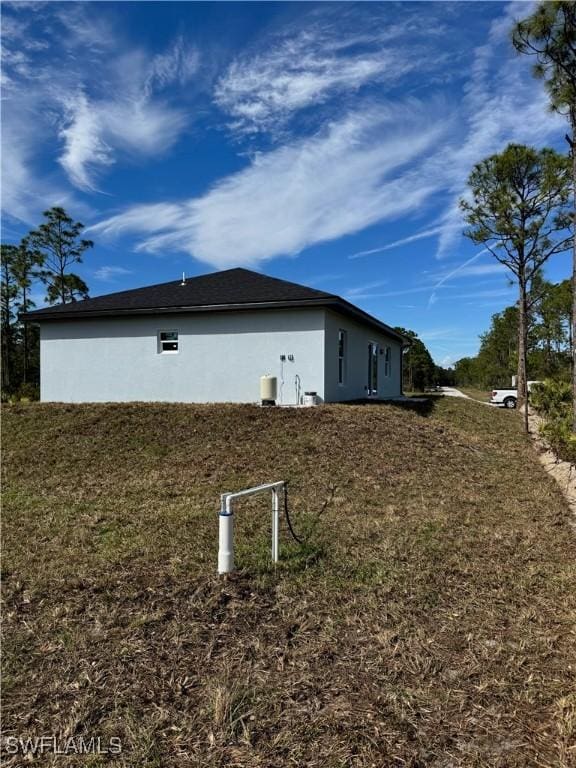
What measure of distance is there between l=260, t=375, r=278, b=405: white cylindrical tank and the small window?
3.31 meters

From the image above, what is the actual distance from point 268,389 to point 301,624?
9.13 m

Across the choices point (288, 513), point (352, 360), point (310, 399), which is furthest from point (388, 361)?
point (288, 513)

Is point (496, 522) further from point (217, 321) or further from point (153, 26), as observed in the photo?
point (217, 321)

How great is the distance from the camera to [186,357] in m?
13.9

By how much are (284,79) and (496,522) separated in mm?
7999

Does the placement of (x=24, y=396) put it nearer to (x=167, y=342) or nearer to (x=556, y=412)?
(x=167, y=342)

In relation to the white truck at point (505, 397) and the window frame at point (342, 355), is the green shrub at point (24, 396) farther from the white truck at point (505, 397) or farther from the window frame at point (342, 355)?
the white truck at point (505, 397)

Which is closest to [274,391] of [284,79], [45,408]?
[45,408]

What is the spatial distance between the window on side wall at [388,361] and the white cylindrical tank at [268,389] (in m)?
9.41

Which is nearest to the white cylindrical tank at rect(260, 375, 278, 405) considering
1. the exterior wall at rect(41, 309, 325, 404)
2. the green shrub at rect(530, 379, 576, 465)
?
the exterior wall at rect(41, 309, 325, 404)

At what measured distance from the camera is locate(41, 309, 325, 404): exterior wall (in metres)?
12.9

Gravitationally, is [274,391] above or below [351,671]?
above

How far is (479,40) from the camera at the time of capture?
320 inches

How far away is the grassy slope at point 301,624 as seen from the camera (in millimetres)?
2201
